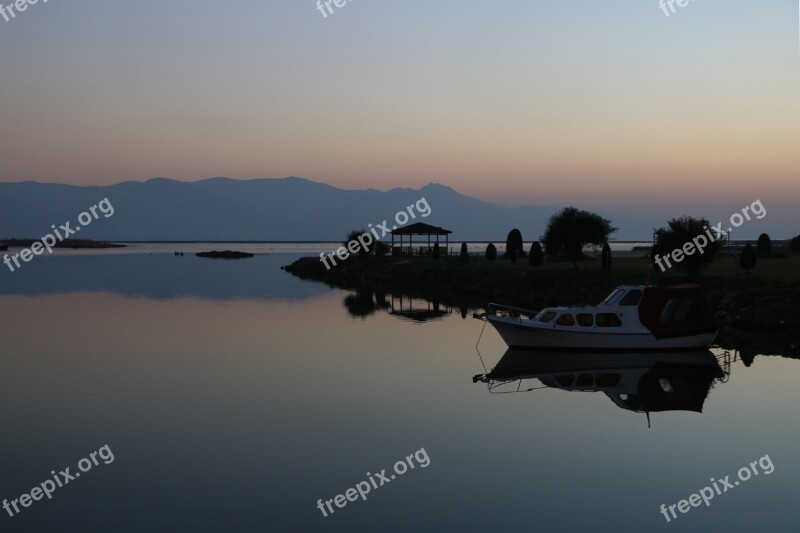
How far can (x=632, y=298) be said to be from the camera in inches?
1184

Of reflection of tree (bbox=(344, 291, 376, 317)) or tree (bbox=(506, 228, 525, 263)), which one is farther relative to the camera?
tree (bbox=(506, 228, 525, 263))

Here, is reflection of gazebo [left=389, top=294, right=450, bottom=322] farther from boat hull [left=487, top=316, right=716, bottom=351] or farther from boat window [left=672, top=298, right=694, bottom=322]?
boat window [left=672, top=298, right=694, bottom=322]

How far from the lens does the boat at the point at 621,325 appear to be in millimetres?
29688

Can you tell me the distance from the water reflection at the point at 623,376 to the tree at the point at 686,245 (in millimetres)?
15068

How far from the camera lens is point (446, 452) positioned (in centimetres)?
1648

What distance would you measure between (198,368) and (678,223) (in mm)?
31577

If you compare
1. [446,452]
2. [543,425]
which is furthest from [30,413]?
[543,425]

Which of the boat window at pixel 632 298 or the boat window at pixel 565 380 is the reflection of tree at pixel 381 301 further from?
the boat window at pixel 565 380

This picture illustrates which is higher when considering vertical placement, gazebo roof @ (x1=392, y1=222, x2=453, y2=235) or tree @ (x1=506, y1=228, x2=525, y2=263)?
gazebo roof @ (x1=392, y1=222, x2=453, y2=235)

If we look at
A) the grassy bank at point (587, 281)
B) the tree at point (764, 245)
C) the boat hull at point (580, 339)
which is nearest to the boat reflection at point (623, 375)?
the boat hull at point (580, 339)

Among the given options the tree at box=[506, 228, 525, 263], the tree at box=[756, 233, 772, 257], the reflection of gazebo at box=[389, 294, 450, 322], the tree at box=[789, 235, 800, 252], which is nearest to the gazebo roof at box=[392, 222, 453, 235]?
the tree at box=[506, 228, 525, 263]

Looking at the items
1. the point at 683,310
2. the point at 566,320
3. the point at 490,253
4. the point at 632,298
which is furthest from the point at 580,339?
the point at 490,253

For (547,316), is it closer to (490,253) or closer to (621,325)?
(621,325)

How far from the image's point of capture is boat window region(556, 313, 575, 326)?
2972cm
